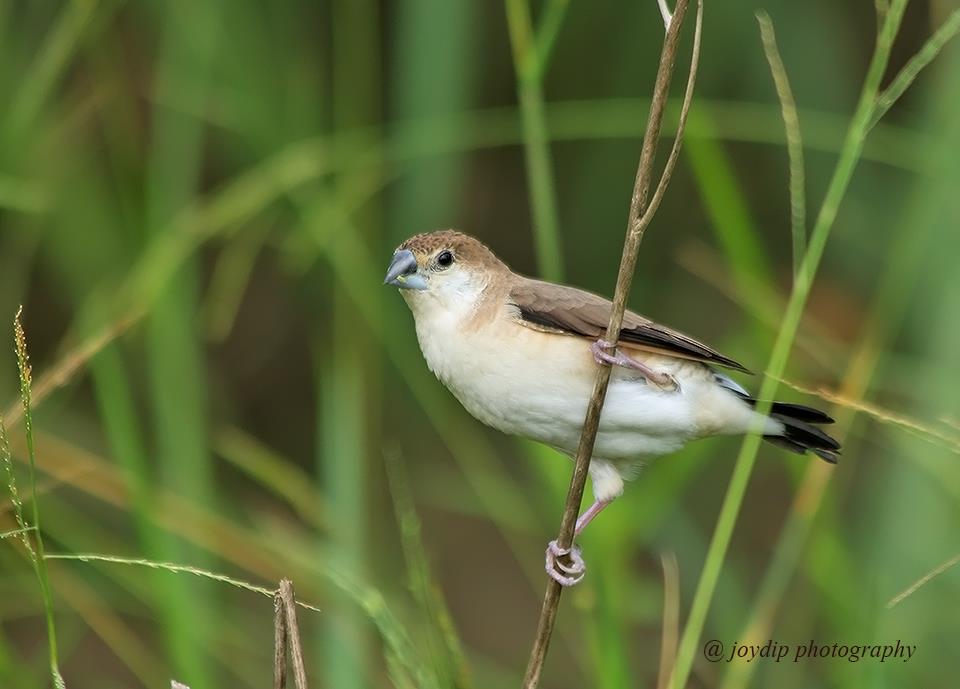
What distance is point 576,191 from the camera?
486cm

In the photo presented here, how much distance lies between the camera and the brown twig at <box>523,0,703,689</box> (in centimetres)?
188

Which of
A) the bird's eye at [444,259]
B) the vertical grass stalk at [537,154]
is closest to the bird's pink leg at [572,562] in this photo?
the vertical grass stalk at [537,154]

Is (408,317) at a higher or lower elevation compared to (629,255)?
higher

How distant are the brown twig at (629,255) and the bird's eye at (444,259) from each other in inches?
28.4

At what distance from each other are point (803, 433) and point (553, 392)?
508 millimetres

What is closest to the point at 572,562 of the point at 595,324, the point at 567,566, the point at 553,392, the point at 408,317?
the point at 567,566

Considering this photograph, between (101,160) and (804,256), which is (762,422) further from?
(101,160)

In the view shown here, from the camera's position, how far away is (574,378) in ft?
8.16

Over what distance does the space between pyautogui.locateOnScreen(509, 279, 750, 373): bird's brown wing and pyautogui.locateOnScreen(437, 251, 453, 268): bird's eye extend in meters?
0.21

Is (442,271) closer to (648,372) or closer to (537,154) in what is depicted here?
(537,154)

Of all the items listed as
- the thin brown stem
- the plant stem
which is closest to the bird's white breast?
the plant stem

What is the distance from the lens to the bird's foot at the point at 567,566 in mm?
2398

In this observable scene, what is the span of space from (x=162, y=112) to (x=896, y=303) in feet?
7.19

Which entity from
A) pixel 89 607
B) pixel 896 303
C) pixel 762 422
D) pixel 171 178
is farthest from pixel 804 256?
pixel 171 178
